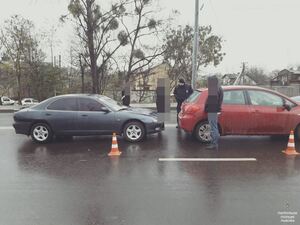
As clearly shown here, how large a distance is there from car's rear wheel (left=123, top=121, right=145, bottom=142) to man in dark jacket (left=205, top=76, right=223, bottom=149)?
2.05 metres

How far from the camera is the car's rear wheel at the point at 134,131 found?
9.60 metres

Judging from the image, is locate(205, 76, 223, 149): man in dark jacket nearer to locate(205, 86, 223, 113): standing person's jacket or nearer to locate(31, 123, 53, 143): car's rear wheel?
locate(205, 86, 223, 113): standing person's jacket

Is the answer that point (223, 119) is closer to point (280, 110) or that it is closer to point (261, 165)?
point (280, 110)

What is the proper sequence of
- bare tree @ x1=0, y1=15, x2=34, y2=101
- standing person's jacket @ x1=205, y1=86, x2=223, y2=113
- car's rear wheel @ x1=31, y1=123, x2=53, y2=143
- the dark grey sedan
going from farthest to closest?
1. bare tree @ x1=0, y1=15, x2=34, y2=101
2. car's rear wheel @ x1=31, y1=123, x2=53, y2=143
3. the dark grey sedan
4. standing person's jacket @ x1=205, y1=86, x2=223, y2=113

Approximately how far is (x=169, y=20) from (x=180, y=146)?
21.5 metres

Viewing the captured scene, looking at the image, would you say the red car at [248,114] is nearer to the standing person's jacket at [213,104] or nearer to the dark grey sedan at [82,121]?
the standing person's jacket at [213,104]

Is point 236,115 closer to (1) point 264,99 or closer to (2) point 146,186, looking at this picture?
(1) point 264,99

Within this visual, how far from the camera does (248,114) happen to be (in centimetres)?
907

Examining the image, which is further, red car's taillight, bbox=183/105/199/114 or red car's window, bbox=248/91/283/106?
red car's taillight, bbox=183/105/199/114

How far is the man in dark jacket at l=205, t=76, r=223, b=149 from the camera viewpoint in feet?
27.3

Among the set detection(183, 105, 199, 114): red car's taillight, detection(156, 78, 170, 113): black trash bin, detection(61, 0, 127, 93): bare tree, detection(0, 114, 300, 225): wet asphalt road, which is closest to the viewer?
detection(0, 114, 300, 225): wet asphalt road

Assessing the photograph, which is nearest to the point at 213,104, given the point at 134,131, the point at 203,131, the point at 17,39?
the point at 203,131

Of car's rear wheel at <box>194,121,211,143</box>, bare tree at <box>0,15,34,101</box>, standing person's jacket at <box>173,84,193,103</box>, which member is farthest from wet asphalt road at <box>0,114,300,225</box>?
bare tree at <box>0,15,34,101</box>

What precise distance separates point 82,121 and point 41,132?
4.08 feet
